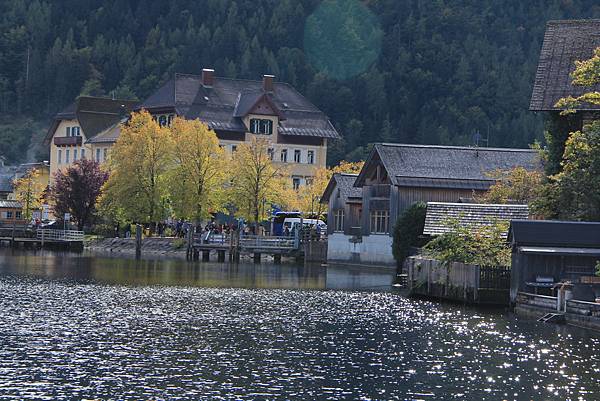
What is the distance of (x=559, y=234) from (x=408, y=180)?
3312 cm

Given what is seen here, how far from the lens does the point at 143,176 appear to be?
363ft

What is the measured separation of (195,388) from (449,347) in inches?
477

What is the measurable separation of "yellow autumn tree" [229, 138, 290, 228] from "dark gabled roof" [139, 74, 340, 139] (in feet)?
85.2

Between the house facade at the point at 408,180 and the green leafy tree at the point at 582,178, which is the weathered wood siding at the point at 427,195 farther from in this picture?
the green leafy tree at the point at 582,178

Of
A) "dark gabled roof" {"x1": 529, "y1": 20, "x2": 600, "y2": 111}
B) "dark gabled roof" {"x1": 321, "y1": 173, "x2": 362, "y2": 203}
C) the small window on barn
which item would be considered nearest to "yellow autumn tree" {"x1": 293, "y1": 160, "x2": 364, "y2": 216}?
"dark gabled roof" {"x1": 321, "y1": 173, "x2": 362, "y2": 203}

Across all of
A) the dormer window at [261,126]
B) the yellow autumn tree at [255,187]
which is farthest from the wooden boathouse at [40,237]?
the dormer window at [261,126]

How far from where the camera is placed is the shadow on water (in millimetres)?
71562

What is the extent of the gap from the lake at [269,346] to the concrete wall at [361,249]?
2482cm

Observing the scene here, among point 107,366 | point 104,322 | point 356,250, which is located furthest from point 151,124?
point 107,366

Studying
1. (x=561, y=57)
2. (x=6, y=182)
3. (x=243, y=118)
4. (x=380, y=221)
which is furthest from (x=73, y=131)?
(x=561, y=57)

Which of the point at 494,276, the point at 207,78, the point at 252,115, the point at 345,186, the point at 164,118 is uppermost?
the point at 207,78

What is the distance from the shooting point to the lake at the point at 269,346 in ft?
113

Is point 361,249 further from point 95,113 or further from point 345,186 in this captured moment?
point 95,113

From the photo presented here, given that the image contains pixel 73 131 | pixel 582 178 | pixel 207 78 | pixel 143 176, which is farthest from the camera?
pixel 73 131
